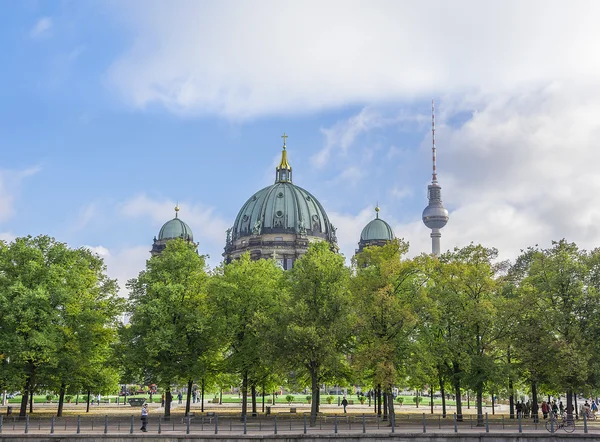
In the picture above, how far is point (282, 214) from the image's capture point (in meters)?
160

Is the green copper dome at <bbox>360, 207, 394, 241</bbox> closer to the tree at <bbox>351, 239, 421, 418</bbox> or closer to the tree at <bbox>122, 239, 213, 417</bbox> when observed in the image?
the tree at <bbox>122, 239, 213, 417</bbox>

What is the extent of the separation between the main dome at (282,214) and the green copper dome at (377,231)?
11.3 m

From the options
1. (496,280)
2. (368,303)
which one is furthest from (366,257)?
(496,280)

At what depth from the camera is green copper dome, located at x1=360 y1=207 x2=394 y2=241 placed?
566 feet

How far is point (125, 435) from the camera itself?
41.1 m

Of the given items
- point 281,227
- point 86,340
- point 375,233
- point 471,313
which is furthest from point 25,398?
point 375,233

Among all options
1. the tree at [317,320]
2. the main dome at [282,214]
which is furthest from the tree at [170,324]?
the main dome at [282,214]

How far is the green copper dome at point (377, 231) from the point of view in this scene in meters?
173

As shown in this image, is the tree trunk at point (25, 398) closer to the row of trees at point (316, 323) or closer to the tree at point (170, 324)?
the row of trees at point (316, 323)

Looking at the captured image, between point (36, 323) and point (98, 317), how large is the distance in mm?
5014

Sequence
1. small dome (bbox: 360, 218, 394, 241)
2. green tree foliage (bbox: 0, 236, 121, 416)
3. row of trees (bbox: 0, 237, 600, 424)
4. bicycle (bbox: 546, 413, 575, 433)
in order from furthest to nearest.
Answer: small dome (bbox: 360, 218, 394, 241), green tree foliage (bbox: 0, 236, 121, 416), row of trees (bbox: 0, 237, 600, 424), bicycle (bbox: 546, 413, 575, 433)

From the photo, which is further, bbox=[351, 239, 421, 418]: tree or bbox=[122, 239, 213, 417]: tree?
bbox=[122, 239, 213, 417]: tree

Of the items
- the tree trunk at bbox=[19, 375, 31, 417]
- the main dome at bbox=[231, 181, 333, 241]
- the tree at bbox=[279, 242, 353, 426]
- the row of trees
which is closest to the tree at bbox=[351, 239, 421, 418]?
the row of trees

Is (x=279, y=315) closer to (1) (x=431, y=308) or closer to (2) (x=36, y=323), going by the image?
(1) (x=431, y=308)
